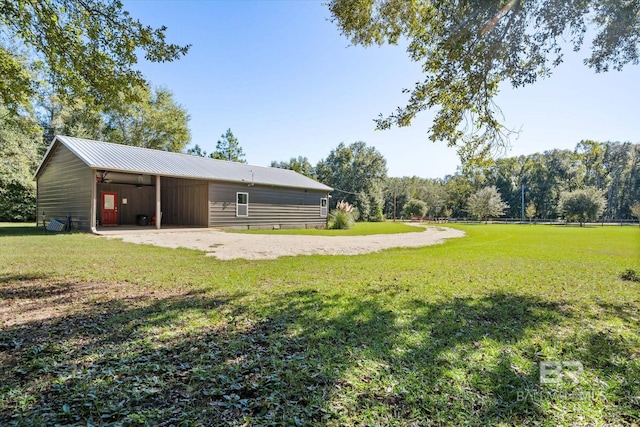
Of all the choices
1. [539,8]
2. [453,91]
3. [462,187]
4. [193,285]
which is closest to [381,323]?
[193,285]

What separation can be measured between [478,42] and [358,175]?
35.0 meters

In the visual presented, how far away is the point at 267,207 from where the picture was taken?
55.5 feet

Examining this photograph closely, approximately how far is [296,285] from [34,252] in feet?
21.3

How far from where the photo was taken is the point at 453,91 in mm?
5363

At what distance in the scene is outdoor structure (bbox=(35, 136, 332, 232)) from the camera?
41.4 feet

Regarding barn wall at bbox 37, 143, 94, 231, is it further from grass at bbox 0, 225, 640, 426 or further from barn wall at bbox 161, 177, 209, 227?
grass at bbox 0, 225, 640, 426

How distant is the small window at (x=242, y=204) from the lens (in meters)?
15.8

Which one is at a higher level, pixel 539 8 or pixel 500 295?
pixel 539 8

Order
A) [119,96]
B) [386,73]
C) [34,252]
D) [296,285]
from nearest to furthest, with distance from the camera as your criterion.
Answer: [296,285]
[119,96]
[34,252]
[386,73]

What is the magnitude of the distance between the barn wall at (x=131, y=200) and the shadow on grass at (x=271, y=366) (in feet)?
47.4

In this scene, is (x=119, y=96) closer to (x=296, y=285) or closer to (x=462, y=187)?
(x=296, y=285)

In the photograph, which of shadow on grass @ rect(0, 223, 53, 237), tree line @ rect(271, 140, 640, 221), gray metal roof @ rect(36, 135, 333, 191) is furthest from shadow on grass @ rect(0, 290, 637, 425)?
tree line @ rect(271, 140, 640, 221)

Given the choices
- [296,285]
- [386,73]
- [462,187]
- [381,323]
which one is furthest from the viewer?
[462,187]

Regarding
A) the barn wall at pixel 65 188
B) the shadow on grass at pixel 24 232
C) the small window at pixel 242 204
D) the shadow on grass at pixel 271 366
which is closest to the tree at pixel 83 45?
the shadow on grass at pixel 271 366
